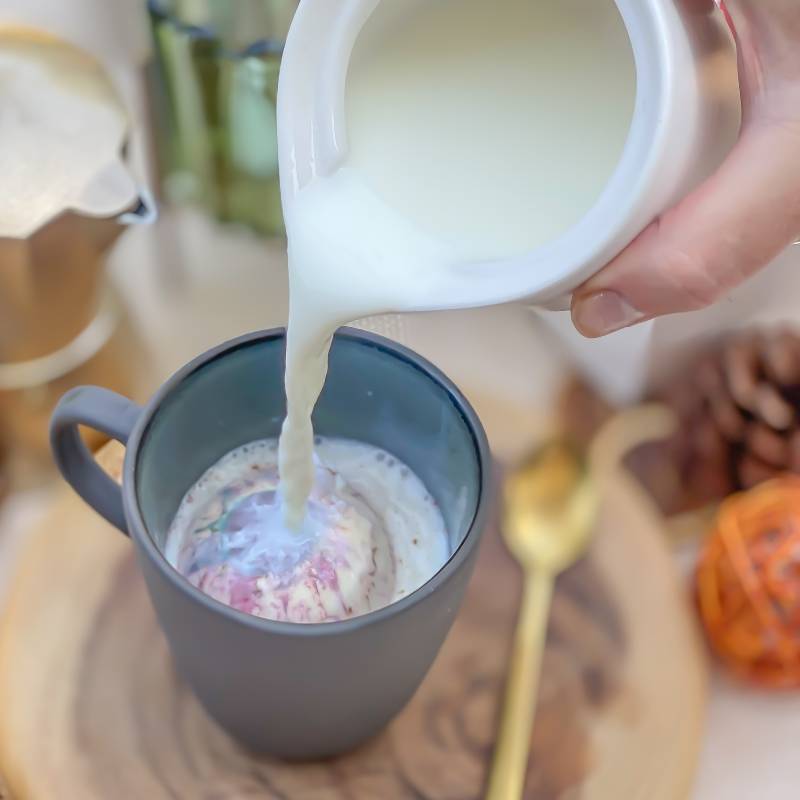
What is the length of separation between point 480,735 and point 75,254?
0.31 meters

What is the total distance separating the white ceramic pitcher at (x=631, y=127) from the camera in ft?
0.87

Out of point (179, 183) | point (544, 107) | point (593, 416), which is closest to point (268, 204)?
point (179, 183)

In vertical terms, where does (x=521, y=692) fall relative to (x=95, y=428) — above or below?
below

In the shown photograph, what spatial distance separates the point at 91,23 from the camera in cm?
71

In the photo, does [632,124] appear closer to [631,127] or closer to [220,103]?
[631,127]

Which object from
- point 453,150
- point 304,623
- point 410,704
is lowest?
point 410,704

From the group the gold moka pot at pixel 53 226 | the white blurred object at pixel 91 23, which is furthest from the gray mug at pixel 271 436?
the white blurred object at pixel 91 23

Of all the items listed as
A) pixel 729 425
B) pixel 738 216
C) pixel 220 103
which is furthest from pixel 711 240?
pixel 220 103

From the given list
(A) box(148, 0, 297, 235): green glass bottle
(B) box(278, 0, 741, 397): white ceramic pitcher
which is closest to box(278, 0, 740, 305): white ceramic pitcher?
(B) box(278, 0, 741, 397): white ceramic pitcher

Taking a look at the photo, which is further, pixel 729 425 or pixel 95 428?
pixel 729 425

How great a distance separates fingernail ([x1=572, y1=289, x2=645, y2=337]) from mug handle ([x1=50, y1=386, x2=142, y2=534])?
16 cm

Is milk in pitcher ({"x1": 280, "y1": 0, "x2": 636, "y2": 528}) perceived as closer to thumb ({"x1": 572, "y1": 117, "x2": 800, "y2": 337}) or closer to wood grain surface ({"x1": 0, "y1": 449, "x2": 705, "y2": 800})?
thumb ({"x1": 572, "y1": 117, "x2": 800, "y2": 337})

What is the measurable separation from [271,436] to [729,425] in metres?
0.27

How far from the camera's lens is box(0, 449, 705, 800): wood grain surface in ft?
1.38
